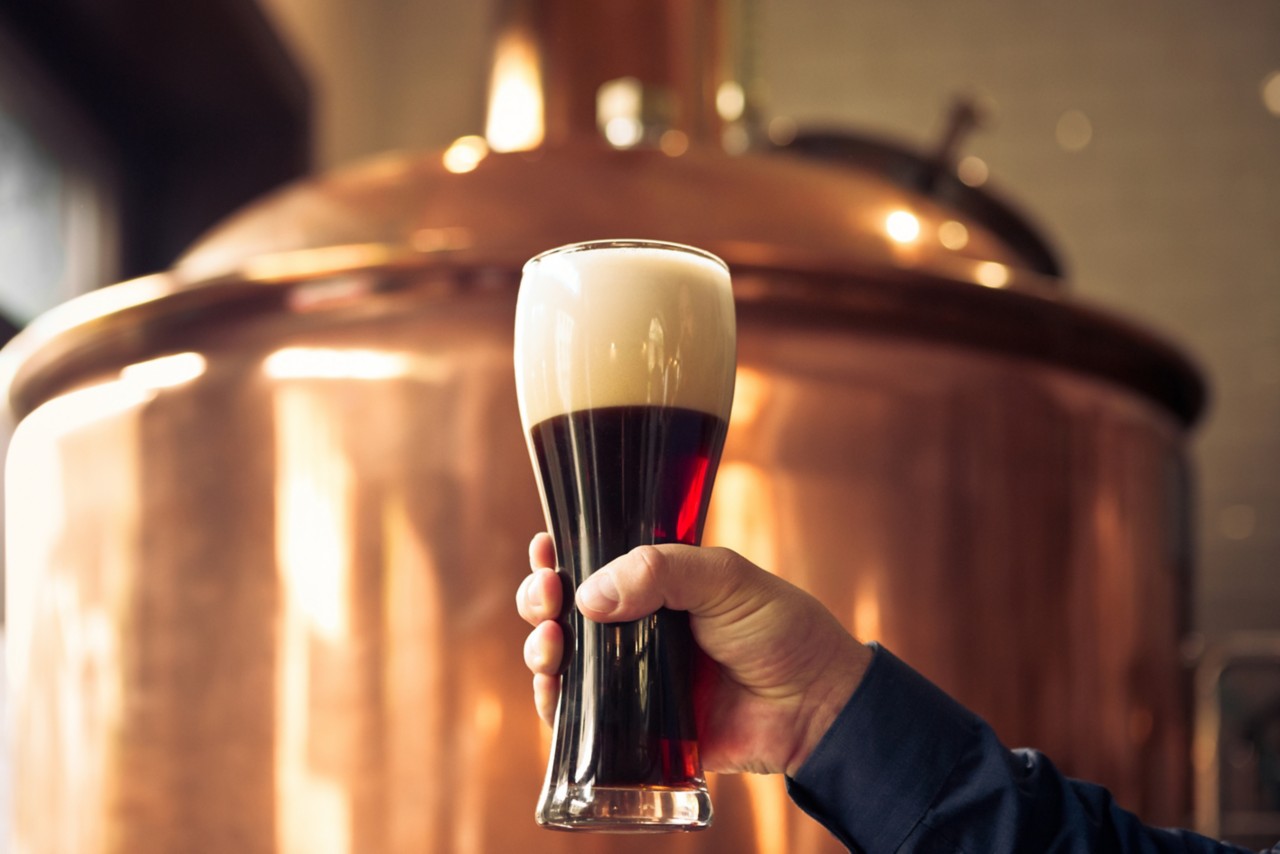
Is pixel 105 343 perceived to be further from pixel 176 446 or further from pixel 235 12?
pixel 235 12

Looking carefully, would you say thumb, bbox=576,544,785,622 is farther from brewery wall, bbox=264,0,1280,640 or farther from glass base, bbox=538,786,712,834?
brewery wall, bbox=264,0,1280,640

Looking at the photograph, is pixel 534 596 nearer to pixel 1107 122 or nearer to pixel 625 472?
pixel 625 472

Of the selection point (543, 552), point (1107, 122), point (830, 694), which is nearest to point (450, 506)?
point (543, 552)

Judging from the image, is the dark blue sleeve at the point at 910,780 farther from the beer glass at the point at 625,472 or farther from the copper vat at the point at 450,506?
the copper vat at the point at 450,506

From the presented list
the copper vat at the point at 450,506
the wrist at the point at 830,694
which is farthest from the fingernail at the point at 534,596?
the copper vat at the point at 450,506

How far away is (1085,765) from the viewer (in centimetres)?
124

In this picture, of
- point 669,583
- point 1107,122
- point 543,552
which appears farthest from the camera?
point 1107,122

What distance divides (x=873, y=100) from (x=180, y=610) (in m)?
2.65

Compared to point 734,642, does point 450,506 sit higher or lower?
higher

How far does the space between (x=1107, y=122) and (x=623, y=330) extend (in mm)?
2964

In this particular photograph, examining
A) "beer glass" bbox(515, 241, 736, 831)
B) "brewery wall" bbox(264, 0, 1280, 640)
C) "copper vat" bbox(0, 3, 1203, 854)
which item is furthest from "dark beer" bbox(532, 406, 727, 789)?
"brewery wall" bbox(264, 0, 1280, 640)

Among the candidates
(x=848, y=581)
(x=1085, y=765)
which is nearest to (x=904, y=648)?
(x=848, y=581)

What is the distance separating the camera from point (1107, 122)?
3.38 m

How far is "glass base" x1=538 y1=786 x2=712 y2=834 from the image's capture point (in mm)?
683
